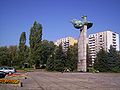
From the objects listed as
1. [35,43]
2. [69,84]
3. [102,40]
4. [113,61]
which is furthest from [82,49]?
[102,40]

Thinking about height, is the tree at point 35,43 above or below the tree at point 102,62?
above

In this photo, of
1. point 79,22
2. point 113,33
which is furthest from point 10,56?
point 113,33

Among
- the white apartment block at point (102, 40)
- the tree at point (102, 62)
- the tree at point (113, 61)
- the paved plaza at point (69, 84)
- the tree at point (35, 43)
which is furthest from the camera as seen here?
the white apartment block at point (102, 40)

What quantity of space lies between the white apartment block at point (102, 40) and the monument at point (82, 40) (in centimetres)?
8964

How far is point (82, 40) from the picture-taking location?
61.2 metres

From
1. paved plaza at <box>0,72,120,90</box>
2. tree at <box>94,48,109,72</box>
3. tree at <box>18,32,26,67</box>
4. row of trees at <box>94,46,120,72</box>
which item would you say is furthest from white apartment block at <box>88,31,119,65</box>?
paved plaza at <box>0,72,120,90</box>

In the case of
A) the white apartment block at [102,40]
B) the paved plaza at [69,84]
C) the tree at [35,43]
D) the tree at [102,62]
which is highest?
the white apartment block at [102,40]

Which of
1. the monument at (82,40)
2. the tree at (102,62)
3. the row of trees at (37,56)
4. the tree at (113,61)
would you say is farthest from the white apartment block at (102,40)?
the monument at (82,40)

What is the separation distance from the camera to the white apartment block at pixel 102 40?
153m

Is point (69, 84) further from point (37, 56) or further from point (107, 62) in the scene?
point (37, 56)

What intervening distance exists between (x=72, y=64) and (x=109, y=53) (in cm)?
1163

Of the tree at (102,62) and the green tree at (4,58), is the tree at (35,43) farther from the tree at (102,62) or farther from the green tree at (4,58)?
the tree at (102,62)

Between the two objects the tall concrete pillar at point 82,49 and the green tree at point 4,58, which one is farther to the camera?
the green tree at point 4,58

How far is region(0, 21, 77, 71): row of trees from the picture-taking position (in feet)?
232
